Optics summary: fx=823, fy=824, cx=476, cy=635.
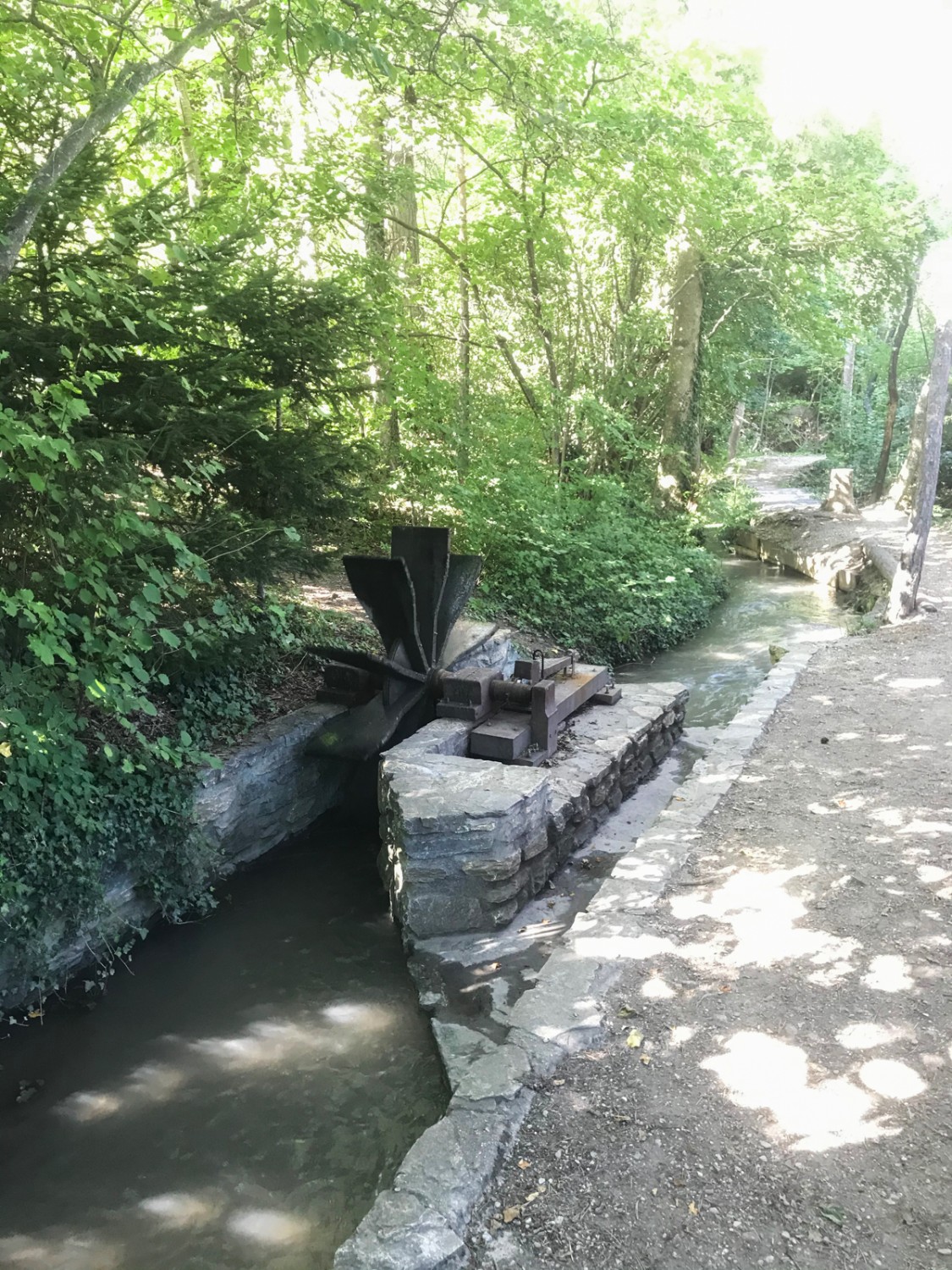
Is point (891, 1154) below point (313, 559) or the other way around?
below

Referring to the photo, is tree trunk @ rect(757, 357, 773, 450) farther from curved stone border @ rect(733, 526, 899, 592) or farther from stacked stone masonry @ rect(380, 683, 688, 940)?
stacked stone masonry @ rect(380, 683, 688, 940)

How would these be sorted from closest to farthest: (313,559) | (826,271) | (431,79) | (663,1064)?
1. (663,1064)
2. (313,559)
3. (431,79)
4. (826,271)

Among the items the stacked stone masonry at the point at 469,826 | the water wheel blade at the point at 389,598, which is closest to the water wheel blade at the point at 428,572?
the water wheel blade at the point at 389,598

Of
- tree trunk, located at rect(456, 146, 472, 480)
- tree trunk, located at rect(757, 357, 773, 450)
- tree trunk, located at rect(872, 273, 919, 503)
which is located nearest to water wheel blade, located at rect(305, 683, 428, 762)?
tree trunk, located at rect(456, 146, 472, 480)

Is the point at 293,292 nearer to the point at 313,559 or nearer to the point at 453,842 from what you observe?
the point at 313,559

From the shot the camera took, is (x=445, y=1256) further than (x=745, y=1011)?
No

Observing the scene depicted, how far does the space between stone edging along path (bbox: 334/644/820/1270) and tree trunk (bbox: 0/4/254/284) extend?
13.0ft

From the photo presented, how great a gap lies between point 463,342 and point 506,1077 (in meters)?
8.82

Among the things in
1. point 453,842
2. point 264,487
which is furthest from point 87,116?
point 453,842

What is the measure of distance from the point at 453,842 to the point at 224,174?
6028 millimetres

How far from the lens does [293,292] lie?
5465 millimetres

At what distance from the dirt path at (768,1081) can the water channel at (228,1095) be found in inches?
32.3

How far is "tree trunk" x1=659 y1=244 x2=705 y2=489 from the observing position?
1405 centimetres

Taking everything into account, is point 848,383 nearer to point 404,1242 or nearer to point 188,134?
point 188,134
